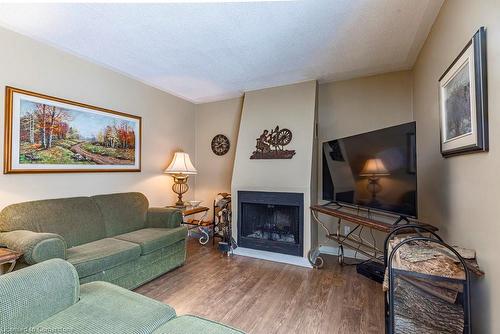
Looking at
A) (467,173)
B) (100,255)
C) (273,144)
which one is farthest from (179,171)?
(467,173)

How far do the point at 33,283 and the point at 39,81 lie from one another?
2.08 metres

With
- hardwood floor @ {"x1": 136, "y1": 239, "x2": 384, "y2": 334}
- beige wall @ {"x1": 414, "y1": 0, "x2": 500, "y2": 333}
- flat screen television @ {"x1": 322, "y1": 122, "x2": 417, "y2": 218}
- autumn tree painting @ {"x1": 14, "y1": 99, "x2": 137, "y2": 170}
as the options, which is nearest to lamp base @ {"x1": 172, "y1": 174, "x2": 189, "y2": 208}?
autumn tree painting @ {"x1": 14, "y1": 99, "x2": 137, "y2": 170}

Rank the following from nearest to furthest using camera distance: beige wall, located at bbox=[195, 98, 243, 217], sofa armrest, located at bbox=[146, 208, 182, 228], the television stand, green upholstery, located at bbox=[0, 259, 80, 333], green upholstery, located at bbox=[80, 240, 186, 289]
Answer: green upholstery, located at bbox=[0, 259, 80, 333]
green upholstery, located at bbox=[80, 240, 186, 289]
the television stand
sofa armrest, located at bbox=[146, 208, 182, 228]
beige wall, located at bbox=[195, 98, 243, 217]

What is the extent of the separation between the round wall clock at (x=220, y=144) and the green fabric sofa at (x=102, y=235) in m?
1.52

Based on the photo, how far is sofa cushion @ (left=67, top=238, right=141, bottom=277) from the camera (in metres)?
2.00

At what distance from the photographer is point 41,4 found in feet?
6.11

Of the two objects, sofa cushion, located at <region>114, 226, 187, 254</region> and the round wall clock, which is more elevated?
the round wall clock

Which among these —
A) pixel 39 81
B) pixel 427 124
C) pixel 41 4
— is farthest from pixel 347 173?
pixel 39 81

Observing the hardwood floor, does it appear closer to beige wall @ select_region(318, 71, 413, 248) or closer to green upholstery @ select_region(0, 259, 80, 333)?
beige wall @ select_region(318, 71, 413, 248)

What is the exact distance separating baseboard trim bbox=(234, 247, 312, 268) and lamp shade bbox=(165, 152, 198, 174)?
140cm

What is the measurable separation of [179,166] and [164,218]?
905 millimetres

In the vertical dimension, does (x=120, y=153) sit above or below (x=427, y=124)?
below

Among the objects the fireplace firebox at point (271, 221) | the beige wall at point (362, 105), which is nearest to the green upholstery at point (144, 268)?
the fireplace firebox at point (271, 221)

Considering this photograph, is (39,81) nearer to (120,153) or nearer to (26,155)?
(26,155)
